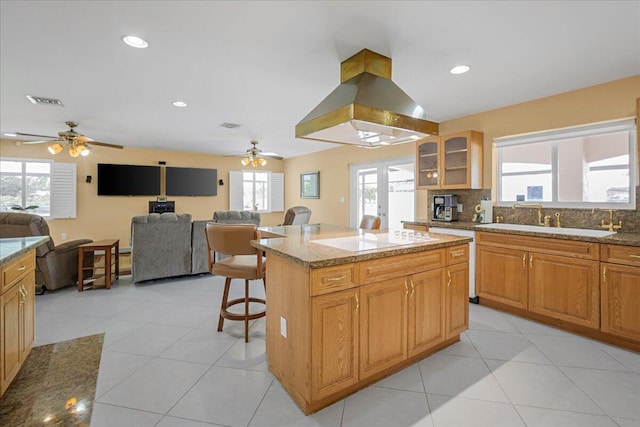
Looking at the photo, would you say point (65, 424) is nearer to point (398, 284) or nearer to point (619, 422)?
point (398, 284)

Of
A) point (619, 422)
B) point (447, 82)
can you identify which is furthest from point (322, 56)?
point (619, 422)

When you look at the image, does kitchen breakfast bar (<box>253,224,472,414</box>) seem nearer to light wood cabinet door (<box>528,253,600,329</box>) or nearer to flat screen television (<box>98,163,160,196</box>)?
light wood cabinet door (<box>528,253,600,329</box>)

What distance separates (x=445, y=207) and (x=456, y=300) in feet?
6.69

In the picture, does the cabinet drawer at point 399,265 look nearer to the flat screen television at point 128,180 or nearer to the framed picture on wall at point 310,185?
the framed picture on wall at point 310,185

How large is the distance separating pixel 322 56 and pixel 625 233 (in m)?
3.27

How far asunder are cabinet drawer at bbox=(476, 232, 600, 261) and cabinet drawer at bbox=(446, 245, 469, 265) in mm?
964

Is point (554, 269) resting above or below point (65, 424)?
above

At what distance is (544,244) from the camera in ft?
9.55

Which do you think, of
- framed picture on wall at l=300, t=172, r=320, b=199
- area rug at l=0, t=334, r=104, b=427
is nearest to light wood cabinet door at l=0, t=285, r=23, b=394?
area rug at l=0, t=334, r=104, b=427

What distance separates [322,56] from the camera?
A: 8.20ft

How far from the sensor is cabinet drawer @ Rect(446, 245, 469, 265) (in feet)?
7.89

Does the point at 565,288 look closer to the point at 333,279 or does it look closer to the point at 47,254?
the point at 333,279

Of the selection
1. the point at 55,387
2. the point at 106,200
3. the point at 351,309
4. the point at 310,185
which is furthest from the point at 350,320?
the point at 106,200

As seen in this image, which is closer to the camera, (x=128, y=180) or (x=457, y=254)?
(x=457, y=254)
